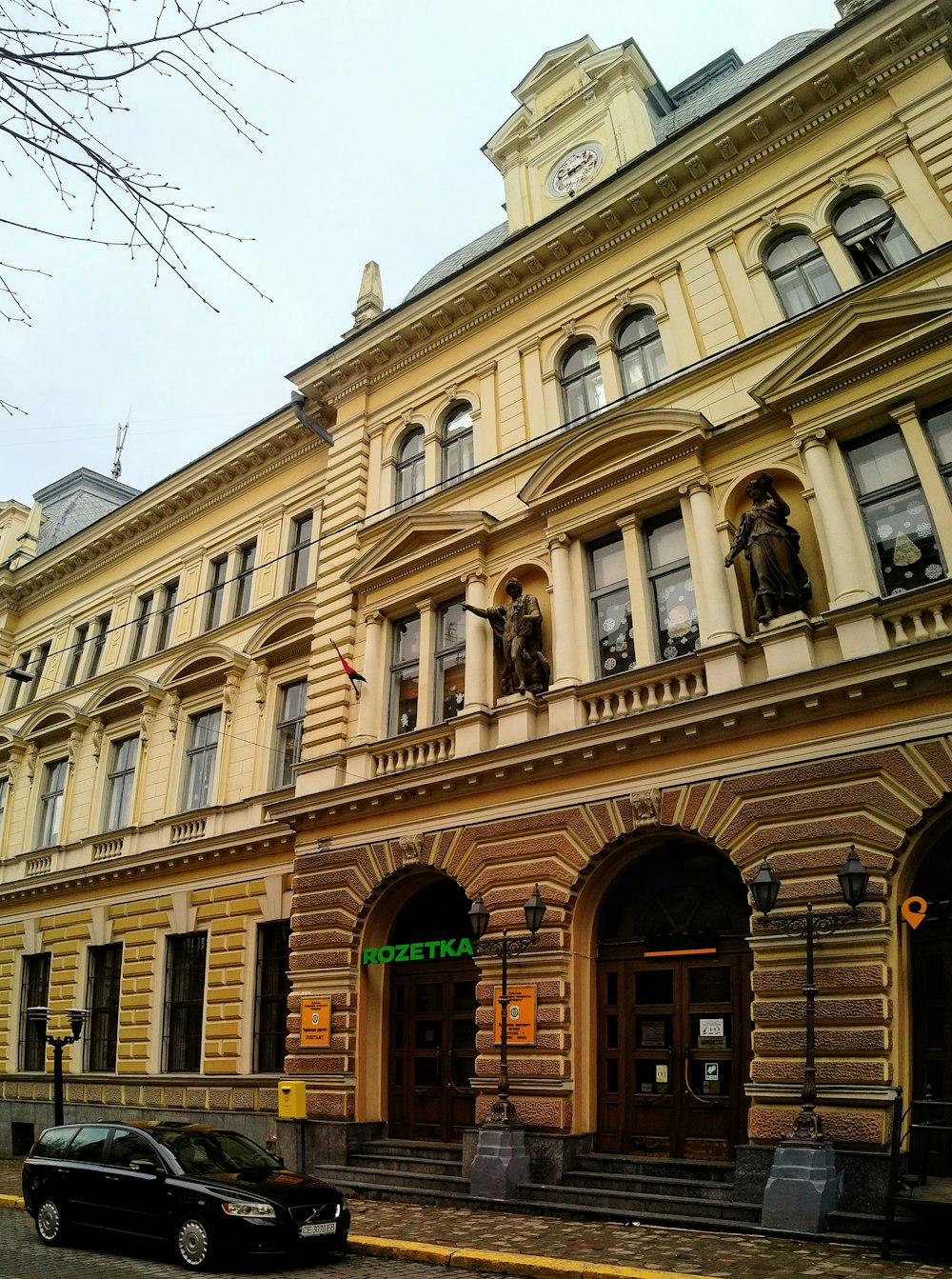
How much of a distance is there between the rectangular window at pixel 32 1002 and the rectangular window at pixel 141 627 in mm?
7998

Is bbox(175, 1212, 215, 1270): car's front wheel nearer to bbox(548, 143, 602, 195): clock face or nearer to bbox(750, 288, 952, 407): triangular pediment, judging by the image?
bbox(750, 288, 952, 407): triangular pediment

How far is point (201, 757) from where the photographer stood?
2275cm

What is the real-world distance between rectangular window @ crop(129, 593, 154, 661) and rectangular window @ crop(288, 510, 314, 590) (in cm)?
581

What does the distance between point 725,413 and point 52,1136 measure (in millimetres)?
14044

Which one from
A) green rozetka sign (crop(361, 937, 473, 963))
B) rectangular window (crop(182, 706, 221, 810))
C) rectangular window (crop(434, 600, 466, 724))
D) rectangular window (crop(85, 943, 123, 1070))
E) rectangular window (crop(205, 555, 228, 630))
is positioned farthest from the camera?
rectangular window (crop(205, 555, 228, 630))

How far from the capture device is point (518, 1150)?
43.0ft

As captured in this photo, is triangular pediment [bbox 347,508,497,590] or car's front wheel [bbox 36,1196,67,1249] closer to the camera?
car's front wheel [bbox 36,1196,67,1249]

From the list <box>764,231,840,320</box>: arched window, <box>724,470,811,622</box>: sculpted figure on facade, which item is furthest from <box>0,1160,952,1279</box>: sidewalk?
<box>764,231,840,320</box>: arched window

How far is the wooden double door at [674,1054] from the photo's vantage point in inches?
499

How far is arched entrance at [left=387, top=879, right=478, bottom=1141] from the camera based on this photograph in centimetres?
1573

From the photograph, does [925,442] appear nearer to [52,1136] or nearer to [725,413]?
[725,413]

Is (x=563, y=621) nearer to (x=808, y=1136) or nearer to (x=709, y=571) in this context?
(x=709, y=571)

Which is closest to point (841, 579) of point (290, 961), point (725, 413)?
Answer: point (725, 413)

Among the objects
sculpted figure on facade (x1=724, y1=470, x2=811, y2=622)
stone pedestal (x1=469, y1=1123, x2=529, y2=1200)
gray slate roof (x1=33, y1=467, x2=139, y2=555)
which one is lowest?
stone pedestal (x1=469, y1=1123, x2=529, y2=1200)
